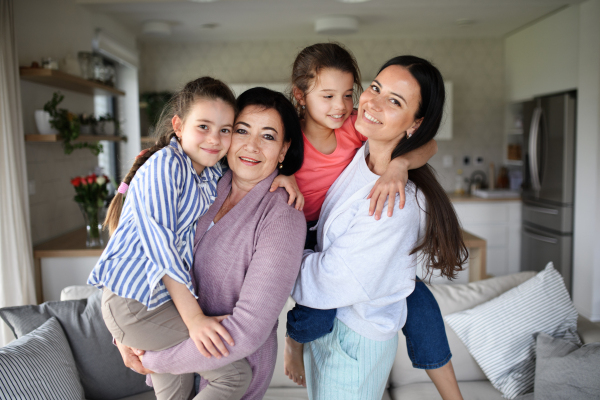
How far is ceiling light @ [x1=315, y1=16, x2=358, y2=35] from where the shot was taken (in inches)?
180

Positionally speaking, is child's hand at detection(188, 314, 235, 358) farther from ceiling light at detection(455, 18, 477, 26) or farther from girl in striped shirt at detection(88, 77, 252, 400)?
ceiling light at detection(455, 18, 477, 26)

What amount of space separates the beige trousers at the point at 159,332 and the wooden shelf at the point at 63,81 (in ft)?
7.91

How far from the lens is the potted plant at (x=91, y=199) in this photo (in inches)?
121

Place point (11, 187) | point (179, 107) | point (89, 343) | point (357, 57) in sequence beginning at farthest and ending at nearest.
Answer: point (357, 57) < point (11, 187) < point (89, 343) < point (179, 107)

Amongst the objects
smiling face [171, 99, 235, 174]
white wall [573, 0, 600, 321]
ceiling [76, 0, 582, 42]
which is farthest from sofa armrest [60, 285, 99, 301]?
white wall [573, 0, 600, 321]

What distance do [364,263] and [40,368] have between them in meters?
1.37

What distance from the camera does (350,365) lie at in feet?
4.28

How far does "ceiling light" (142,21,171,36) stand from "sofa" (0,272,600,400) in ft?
10.6

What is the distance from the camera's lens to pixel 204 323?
1111 millimetres

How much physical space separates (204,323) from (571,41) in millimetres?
4598

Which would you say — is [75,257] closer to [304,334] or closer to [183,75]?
[304,334]

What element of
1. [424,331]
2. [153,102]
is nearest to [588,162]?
[424,331]

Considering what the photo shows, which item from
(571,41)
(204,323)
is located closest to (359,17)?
(571,41)

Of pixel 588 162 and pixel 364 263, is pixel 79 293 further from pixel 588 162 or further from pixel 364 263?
pixel 588 162
